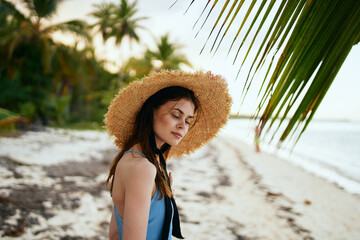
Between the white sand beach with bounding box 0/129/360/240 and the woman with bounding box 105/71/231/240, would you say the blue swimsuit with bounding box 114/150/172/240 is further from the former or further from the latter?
the white sand beach with bounding box 0/129/360/240

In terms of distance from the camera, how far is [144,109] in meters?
1.42

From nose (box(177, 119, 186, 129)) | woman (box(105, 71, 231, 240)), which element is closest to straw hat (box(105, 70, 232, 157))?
woman (box(105, 71, 231, 240))

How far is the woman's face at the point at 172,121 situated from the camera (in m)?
1.28

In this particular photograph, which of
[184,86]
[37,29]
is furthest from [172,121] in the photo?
[37,29]

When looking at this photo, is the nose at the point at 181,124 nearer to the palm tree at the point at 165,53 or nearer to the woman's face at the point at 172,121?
the woman's face at the point at 172,121

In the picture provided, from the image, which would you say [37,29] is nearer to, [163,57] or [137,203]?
[163,57]

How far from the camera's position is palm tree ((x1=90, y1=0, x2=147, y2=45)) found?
2217cm

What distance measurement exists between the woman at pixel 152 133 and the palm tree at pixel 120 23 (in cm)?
2293

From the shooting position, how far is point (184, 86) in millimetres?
1482

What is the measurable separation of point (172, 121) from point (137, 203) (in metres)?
0.50

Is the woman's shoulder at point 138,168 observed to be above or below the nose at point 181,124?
below

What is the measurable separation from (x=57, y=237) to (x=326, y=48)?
325 centimetres

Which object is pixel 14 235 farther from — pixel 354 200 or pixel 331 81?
pixel 354 200

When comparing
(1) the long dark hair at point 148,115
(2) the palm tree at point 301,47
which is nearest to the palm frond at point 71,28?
(1) the long dark hair at point 148,115
